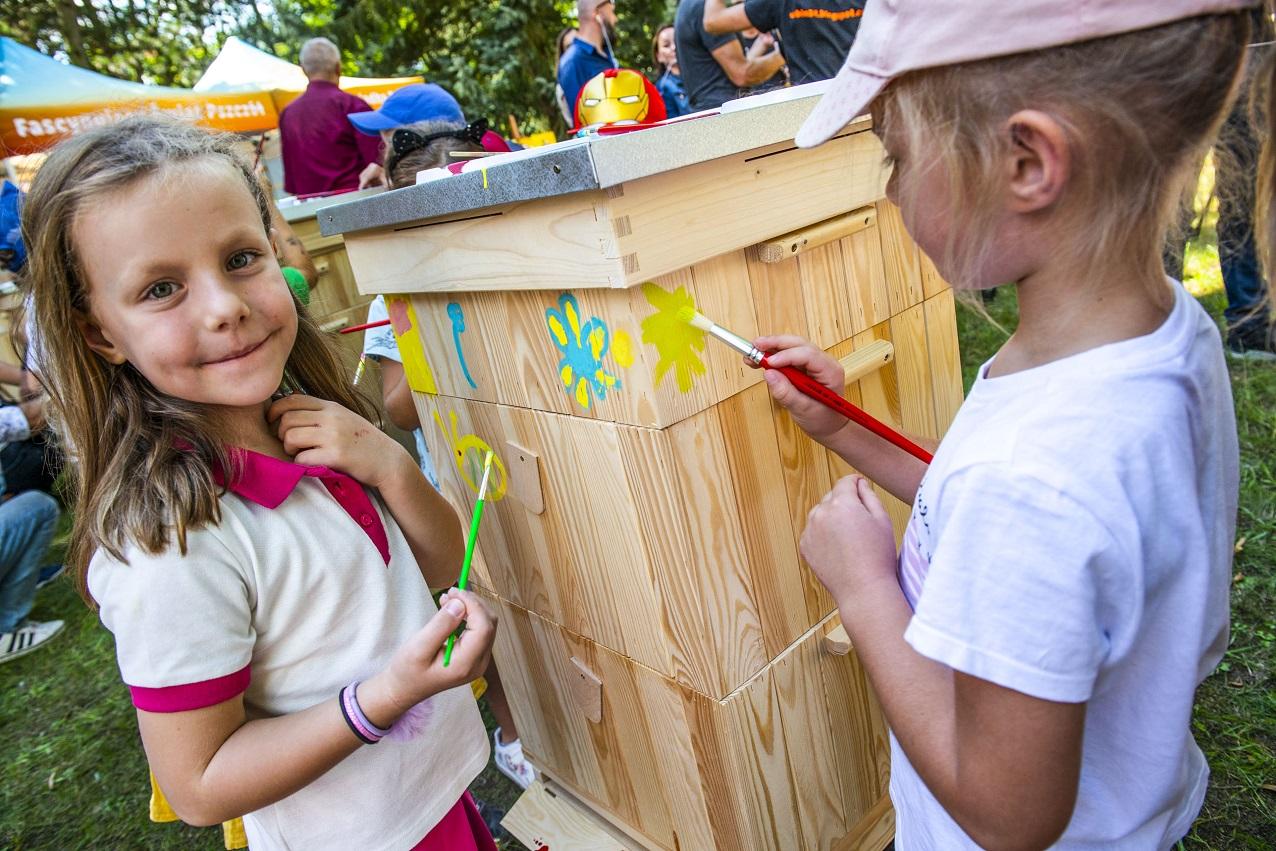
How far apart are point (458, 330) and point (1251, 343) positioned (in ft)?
11.2

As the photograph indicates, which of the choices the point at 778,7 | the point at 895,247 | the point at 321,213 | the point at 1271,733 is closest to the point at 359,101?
the point at 778,7

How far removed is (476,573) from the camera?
5.88ft

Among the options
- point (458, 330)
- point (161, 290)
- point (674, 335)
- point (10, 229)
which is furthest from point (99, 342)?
point (10, 229)

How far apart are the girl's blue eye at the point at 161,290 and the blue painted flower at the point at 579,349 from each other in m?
0.49

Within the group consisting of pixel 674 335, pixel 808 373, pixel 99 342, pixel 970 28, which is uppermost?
pixel 970 28

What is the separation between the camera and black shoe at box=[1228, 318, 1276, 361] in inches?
128

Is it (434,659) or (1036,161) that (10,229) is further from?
(1036,161)

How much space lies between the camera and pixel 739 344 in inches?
41.8

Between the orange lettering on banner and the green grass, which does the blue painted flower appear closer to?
the green grass

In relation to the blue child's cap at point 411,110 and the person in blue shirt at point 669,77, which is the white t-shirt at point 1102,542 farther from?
the person in blue shirt at point 669,77

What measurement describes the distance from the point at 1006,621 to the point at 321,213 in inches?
53.6

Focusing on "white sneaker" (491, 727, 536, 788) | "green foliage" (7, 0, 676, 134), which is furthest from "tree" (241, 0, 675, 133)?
"white sneaker" (491, 727, 536, 788)

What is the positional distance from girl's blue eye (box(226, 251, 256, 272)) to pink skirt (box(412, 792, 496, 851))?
835 millimetres

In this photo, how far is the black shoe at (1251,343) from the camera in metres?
3.26
